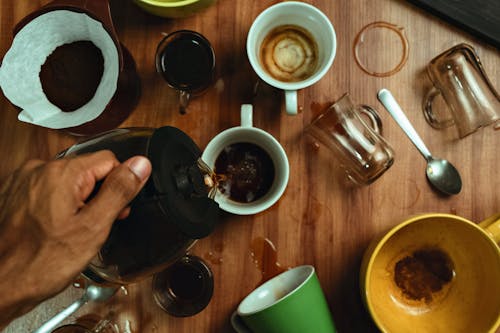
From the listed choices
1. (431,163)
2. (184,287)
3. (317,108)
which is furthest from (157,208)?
(431,163)

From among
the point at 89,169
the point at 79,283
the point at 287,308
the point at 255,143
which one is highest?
the point at 89,169

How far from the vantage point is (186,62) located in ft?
2.91

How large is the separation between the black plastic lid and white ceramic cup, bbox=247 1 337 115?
213 mm

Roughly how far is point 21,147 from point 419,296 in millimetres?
781

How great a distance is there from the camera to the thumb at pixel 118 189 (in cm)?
58

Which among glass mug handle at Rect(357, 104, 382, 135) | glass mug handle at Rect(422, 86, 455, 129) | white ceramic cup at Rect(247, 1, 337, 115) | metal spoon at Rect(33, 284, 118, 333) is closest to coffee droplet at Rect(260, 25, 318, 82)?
white ceramic cup at Rect(247, 1, 337, 115)

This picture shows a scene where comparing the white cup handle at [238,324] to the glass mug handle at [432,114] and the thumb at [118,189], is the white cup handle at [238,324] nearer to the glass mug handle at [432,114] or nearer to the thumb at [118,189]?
the thumb at [118,189]

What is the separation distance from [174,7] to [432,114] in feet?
1.66

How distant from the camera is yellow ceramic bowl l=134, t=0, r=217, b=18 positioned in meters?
0.80

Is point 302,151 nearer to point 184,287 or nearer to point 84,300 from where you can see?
point 184,287

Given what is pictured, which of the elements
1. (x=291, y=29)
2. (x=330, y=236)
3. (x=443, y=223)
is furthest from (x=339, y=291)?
(x=291, y=29)

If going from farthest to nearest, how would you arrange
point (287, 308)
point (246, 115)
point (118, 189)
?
point (246, 115) → point (287, 308) → point (118, 189)

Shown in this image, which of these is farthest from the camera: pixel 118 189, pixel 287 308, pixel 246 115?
pixel 246 115

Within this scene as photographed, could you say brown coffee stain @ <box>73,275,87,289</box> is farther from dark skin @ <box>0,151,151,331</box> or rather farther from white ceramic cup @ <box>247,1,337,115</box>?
white ceramic cup @ <box>247,1,337,115</box>
